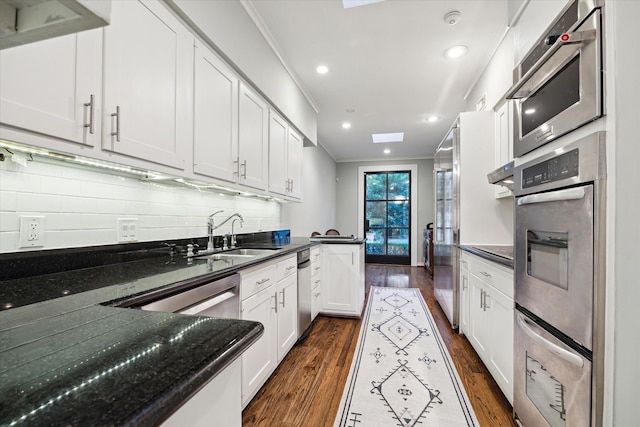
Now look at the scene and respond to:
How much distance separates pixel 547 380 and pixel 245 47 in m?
2.68

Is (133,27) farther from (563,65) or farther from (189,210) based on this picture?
(563,65)

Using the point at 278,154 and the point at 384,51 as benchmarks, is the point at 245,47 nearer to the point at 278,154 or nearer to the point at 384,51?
the point at 278,154

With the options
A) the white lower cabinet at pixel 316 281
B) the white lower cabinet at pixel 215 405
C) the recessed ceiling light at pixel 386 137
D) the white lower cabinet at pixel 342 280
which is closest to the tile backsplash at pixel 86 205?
the white lower cabinet at pixel 215 405

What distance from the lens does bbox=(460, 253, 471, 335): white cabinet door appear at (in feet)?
8.66

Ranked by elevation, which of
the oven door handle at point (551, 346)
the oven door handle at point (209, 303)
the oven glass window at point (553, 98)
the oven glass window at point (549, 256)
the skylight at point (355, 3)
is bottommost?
the oven door handle at point (551, 346)

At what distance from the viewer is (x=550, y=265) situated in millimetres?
1275

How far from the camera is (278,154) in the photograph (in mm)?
2918

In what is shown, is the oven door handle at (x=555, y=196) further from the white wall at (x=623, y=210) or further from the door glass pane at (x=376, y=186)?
the door glass pane at (x=376, y=186)

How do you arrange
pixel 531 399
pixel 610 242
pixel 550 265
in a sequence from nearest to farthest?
pixel 610 242
pixel 550 265
pixel 531 399

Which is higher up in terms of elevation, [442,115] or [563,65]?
[442,115]

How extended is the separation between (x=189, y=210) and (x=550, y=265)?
7.15 ft

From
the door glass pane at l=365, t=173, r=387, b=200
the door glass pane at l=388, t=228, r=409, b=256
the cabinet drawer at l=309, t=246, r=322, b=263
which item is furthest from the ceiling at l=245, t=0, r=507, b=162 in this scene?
the door glass pane at l=388, t=228, r=409, b=256

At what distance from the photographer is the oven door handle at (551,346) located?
3.56 feet

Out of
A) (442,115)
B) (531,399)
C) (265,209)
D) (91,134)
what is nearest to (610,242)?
(531,399)
